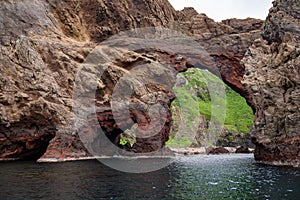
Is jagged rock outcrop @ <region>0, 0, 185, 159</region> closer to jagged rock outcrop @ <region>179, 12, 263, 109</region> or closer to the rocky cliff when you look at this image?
the rocky cliff

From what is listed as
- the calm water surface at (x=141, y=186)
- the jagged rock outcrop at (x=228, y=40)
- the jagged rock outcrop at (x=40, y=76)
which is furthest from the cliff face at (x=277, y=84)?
the jagged rock outcrop at (x=40, y=76)

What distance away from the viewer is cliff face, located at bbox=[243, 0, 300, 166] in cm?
5741

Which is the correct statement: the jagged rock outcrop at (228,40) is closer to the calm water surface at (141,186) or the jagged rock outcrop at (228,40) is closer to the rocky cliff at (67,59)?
the rocky cliff at (67,59)

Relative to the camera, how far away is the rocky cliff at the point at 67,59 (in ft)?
227

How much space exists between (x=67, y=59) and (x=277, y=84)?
44.9m

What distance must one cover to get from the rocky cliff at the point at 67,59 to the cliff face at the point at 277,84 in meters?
21.2

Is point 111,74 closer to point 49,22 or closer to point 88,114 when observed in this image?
point 88,114

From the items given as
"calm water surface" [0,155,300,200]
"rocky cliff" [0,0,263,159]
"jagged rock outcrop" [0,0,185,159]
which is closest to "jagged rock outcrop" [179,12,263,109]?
"rocky cliff" [0,0,263,159]

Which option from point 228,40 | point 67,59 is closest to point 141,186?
point 67,59

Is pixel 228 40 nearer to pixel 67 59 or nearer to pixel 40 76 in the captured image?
pixel 67 59

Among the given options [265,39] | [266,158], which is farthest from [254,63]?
[266,158]

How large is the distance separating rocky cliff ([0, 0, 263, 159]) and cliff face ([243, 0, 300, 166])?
21173mm

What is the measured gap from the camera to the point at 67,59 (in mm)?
77000

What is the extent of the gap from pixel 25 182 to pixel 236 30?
77.4 m
